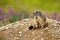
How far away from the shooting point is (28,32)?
336 inches

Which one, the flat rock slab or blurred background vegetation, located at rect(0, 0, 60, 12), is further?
blurred background vegetation, located at rect(0, 0, 60, 12)

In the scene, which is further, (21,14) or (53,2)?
(53,2)

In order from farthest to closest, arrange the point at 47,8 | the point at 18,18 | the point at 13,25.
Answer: the point at 47,8 < the point at 18,18 < the point at 13,25

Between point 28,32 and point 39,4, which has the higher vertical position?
point 28,32

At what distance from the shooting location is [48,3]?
16609 mm

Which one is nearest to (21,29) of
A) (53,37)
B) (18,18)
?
(53,37)

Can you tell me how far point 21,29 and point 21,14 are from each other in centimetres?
205

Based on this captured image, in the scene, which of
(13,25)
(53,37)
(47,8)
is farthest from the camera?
(47,8)

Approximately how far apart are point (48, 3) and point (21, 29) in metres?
8.05

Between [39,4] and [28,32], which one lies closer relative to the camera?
[28,32]

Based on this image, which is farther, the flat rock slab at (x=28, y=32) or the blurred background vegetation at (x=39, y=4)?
the blurred background vegetation at (x=39, y=4)

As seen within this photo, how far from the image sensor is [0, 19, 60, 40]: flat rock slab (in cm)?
834

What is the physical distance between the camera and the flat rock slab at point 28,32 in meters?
8.34

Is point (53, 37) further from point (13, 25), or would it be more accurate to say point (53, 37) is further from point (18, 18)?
point (18, 18)
